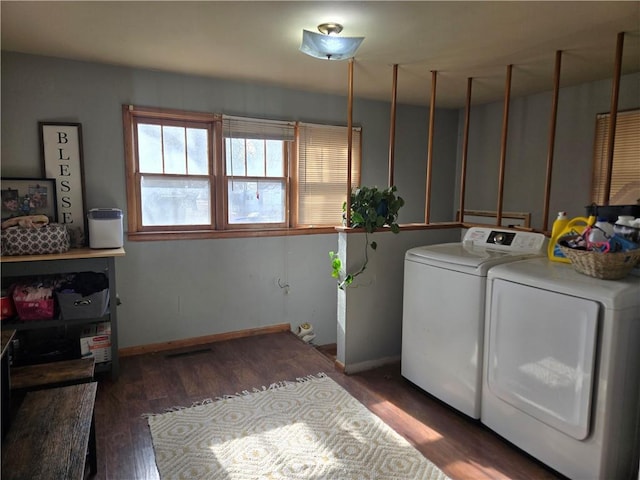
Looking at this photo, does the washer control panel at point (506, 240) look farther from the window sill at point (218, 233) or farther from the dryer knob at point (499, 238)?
the window sill at point (218, 233)

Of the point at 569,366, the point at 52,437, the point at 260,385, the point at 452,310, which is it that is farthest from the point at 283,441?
the point at 569,366

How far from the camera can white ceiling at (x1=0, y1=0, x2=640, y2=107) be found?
6.84 feet

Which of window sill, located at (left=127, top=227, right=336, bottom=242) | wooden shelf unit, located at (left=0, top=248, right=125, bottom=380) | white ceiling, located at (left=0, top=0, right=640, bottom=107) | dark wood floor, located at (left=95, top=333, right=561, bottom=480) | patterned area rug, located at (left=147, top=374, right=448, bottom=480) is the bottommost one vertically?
dark wood floor, located at (left=95, top=333, right=561, bottom=480)

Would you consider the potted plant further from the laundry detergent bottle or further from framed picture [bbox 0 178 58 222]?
framed picture [bbox 0 178 58 222]

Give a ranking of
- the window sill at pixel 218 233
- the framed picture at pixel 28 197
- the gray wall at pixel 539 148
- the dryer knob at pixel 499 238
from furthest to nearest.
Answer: the gray wall at pixel 539 148 → the window sill at pixel 218 233 → the framed picture at pixel 28 197 → the dryer knob at pixel 499 238

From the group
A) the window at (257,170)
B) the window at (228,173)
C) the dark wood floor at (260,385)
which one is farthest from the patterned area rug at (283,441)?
the window at (257,170)

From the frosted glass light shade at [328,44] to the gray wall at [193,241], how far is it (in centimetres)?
58

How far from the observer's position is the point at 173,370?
309 cm

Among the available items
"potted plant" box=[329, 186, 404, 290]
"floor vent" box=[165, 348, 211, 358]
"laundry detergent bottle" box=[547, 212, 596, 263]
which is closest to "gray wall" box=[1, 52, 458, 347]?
"floor vent" box=[165, 348, 211, 358]

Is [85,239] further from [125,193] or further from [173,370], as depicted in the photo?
[173,370]

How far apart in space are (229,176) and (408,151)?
2066 mm

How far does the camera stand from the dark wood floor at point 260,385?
6.74 feet

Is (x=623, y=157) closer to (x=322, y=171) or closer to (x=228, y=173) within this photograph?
(x=322, y=171)

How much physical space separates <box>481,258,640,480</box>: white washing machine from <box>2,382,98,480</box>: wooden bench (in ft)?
6.44
